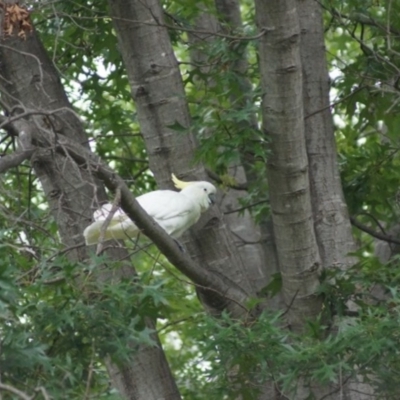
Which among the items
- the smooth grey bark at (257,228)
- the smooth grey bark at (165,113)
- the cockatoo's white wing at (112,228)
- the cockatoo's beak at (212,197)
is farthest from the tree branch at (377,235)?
the cockatoo's white wing at (112,228)

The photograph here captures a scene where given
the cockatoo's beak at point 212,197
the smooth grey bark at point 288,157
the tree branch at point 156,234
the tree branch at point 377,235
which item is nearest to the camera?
the tree branch at point 156,234

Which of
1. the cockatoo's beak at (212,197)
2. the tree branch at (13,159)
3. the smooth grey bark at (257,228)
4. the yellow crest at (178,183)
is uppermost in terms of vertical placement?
the smooth grey bark at (257,228)

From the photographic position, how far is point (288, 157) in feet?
19.0

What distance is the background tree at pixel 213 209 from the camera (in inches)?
175

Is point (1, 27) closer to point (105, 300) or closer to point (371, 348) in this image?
point (105, 300)

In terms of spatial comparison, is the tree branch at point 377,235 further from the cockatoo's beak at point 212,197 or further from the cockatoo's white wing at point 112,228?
the cockatoo's white wing at point 112,228

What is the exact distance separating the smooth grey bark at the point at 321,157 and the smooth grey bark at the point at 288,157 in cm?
30

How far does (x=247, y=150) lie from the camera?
5789mm

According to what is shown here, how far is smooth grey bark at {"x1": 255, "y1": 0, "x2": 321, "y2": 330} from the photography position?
5582 mm

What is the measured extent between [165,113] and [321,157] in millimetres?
884

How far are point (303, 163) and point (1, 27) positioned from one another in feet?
5.67

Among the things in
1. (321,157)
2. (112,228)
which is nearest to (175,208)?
(112,228)

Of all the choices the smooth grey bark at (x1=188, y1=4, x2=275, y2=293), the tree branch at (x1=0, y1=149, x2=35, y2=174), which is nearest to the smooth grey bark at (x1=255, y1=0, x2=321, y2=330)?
the smooth grey bark at (x1=188, y1=4, x2=275, y2=293)

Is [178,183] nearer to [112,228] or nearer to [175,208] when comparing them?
[175,208]
